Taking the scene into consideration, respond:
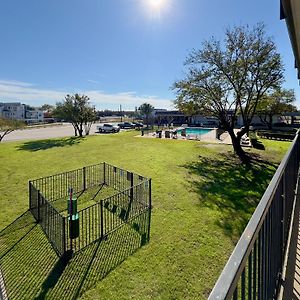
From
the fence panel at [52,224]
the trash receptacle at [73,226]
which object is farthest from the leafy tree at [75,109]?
the trash receptacle at [73,226]

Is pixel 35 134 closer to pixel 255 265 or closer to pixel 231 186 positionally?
pixel 231 186

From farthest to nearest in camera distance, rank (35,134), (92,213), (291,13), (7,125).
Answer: (35,134)
(7,125)
(92,213)
(291,13)

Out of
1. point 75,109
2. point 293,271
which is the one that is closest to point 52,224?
point 293,271

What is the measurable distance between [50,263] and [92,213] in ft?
7.32

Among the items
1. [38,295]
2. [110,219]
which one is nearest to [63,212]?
[110,219]

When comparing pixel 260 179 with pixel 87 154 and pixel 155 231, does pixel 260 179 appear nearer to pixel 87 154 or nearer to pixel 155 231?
pixel 155 231

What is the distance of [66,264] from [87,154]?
1195cm

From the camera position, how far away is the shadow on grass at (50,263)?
4.31m

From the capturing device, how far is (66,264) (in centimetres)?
500

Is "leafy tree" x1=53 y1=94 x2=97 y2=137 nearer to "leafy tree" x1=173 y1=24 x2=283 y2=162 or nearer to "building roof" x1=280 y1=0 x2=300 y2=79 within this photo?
"leafy tree" x1=173 y1=24 x2=283 y2=162

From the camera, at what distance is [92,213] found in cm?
720

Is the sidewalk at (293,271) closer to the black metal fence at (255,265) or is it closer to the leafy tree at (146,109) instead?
the black metal fence at (255,265)

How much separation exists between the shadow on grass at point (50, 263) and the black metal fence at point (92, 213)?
211 mm

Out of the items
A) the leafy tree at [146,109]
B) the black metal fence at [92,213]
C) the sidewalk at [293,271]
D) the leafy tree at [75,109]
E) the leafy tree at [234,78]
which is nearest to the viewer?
the sidewalk at [293,271]
